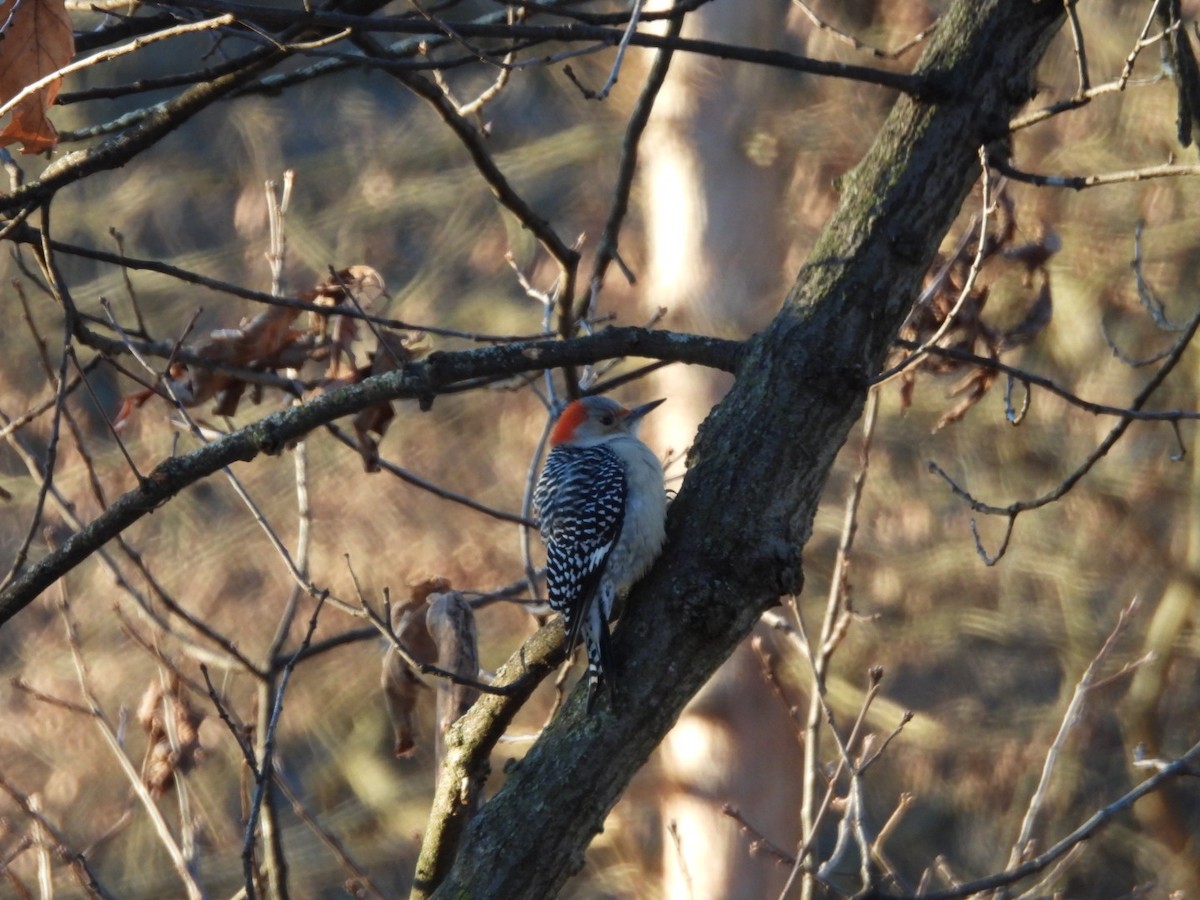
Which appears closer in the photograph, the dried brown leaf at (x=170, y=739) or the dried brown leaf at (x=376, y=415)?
the dried brown leaf at (x=376, y=415)

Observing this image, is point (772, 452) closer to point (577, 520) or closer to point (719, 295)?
point (577, 520)

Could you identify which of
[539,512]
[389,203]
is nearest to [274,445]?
[539,512]

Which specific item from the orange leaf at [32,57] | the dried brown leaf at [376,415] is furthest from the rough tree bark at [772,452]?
the orange leaf at [32,57]

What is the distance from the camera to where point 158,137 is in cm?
255

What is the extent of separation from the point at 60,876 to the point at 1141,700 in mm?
6462

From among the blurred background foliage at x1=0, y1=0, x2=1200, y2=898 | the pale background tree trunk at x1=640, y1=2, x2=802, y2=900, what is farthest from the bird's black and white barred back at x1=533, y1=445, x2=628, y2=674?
the blurred background foliage at x1=0, y1=0, x2=1200, y2=898

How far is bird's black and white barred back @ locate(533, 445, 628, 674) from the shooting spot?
310 cm

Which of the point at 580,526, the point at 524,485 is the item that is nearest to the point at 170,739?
the point at 580,526

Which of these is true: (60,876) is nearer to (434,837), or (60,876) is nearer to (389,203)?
(389,203)

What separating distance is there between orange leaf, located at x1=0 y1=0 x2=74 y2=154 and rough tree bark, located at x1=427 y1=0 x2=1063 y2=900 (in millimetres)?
1263

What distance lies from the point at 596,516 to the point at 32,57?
1801 mm

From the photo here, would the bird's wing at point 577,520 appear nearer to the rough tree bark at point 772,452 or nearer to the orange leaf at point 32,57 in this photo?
the rough tree bark at point 772,452

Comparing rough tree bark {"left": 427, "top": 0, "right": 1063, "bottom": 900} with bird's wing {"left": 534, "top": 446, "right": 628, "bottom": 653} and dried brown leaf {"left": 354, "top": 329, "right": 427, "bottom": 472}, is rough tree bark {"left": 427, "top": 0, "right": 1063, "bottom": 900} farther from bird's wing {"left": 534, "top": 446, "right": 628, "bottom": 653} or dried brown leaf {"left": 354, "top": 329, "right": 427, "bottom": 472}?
dried brown leaf {"left": 354, "top": 329, "right": 427, "bottom": 472}

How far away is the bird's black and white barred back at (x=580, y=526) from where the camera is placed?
10.2 feet
